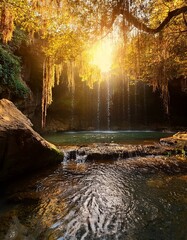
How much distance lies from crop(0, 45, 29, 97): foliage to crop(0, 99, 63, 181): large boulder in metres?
4.67

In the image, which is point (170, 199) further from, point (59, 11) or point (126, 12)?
point (59, 11)

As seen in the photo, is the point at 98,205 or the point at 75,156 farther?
the point at 75,156

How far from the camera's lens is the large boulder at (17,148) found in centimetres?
595

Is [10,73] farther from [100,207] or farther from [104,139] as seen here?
[100,207]

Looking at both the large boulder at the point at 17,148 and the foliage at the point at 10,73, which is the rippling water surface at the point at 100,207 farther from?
the foliage at the point at 10,73

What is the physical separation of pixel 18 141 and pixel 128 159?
4.50 meters

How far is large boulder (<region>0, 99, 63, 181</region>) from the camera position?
5945mm

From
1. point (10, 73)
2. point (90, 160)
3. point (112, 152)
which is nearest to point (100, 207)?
point (90, 160)

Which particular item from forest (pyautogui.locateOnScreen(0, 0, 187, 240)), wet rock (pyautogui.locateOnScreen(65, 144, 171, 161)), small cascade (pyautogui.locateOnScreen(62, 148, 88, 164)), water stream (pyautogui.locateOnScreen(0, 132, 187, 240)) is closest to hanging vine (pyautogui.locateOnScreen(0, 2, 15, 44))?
forest (pyautogui.locateOnScreen(0, 0, 187, 240))

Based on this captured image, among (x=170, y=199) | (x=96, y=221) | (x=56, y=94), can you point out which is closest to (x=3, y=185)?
(x=96, y=221)

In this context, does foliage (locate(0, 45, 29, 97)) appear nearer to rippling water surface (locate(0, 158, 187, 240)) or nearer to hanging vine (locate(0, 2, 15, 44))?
hanging vine (locate(0, 2, 15, 44))

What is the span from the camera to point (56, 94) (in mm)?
22547

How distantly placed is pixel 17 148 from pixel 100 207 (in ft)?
10.3

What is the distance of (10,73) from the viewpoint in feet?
39.2
